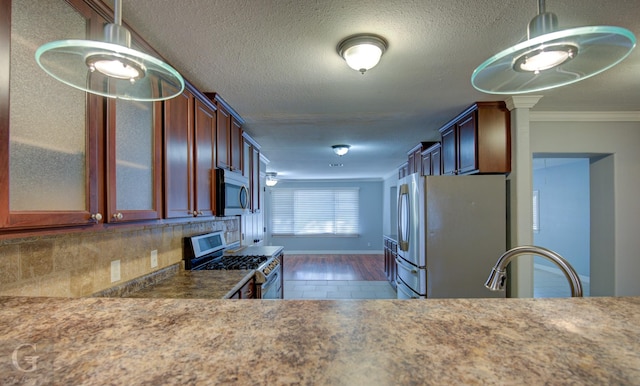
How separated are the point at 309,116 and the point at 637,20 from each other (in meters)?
2.25

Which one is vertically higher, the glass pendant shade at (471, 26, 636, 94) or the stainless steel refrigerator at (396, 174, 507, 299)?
the glass pendant shade at (471, 26, 636, 94)

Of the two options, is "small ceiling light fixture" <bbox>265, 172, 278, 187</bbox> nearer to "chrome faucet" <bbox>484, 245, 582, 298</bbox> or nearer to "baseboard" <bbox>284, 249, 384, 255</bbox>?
"baseboard" <bbox>284, 249, 384, 255</bbox>

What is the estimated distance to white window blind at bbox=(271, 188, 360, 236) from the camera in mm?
8898

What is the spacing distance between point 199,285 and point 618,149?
4008 millimetres

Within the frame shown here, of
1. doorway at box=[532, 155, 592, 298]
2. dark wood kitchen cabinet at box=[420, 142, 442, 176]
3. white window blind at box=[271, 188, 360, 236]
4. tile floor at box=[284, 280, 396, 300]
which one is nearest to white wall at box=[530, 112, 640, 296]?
dark wood kitchen cabinet at box=[420, 142, 442, 176]

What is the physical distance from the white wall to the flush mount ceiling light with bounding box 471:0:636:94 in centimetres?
216

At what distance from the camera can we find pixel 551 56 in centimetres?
95

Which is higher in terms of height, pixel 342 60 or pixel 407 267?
pixel 342 60

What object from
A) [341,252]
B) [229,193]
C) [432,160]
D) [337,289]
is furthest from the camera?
[341,252]

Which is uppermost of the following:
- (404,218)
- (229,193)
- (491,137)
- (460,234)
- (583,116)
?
(583,116)

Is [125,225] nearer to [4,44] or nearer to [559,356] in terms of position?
[4,44]

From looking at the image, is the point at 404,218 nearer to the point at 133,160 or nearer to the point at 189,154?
the point at 189,154

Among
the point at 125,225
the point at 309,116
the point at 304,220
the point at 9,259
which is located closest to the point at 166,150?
the point at 125,225

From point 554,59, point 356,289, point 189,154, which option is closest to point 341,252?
point 356,289
